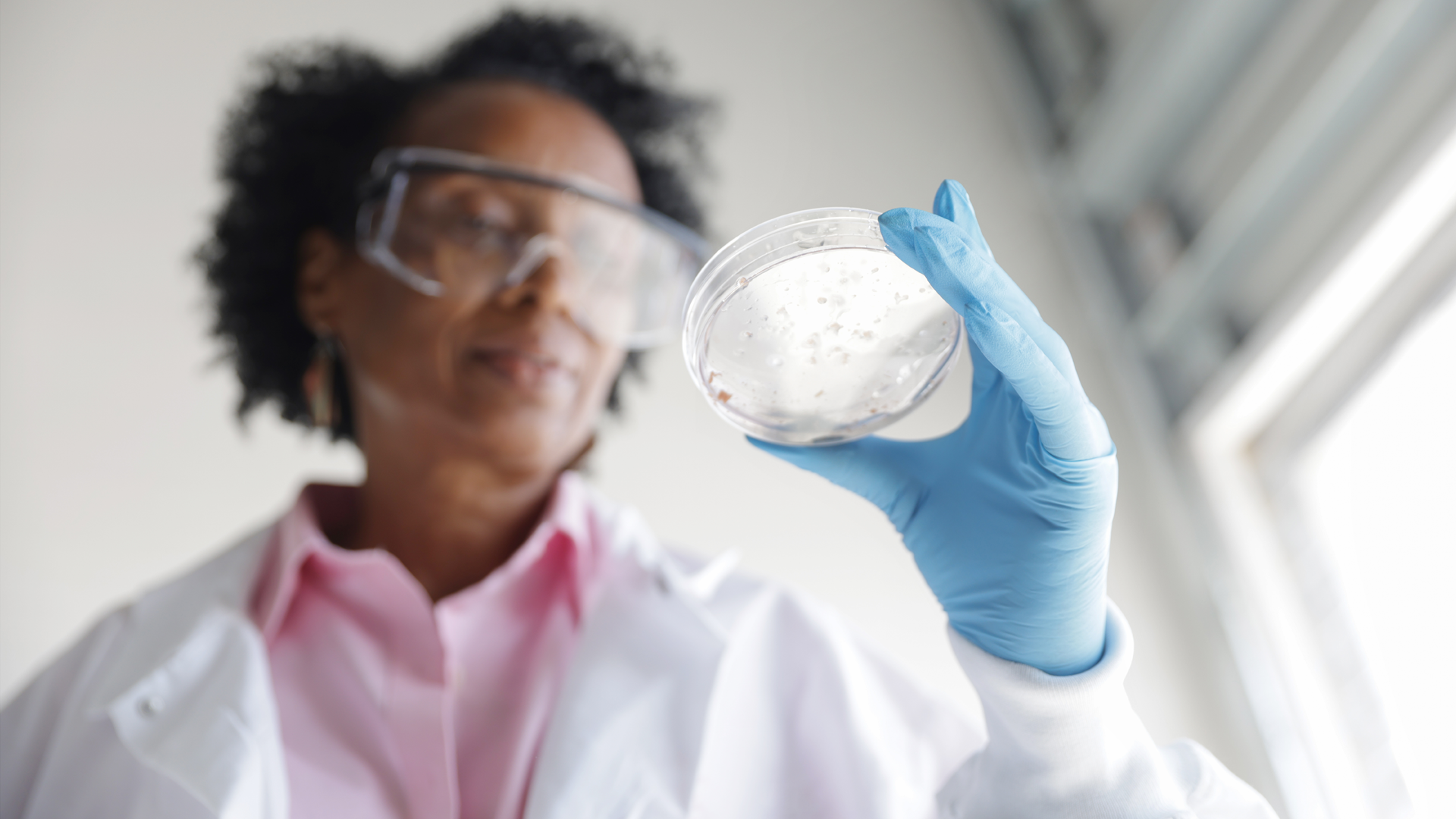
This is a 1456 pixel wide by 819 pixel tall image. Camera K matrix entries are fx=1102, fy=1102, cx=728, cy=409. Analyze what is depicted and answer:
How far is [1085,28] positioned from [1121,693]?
1691mm

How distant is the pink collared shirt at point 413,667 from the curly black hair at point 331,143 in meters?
0.39

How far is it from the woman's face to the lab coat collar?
182 mm

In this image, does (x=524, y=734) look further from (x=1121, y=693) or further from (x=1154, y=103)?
(x=1154, y=103)

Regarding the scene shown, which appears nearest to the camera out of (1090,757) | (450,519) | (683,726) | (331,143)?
(1090,757)

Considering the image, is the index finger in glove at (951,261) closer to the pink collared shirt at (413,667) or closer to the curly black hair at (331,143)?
the pink collared shirt at (413,667)

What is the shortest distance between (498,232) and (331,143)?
49cm

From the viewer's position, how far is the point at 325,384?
1.48 meters

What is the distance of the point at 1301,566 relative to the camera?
1640 mm

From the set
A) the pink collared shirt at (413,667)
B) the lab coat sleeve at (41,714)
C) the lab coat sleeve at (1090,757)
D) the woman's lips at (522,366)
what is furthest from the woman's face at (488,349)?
the lab coat sleeve at (1090,757)

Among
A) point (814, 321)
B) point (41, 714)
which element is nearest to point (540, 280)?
point (814, 321)

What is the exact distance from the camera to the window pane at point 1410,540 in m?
1.38

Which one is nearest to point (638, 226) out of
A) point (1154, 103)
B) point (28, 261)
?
point (1154, 103)

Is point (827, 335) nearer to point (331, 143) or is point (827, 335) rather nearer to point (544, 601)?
point (544, 601)

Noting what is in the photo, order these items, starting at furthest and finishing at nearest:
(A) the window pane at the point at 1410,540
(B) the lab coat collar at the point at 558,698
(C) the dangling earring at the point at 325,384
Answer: (C) the dangling earring at the point at 325,384 < (A) the window pane at the point at 1410,540 < (B) the lab coat collar at the point at 558,698
